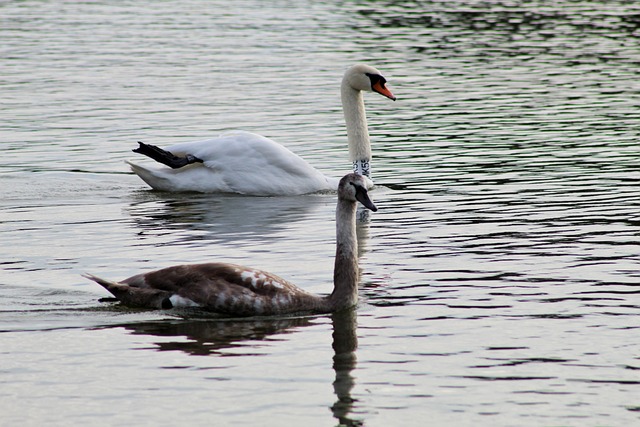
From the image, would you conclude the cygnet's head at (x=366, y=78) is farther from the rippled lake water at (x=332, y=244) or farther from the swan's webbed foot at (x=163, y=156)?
the swan's webbed foot at (x=163, y=156)

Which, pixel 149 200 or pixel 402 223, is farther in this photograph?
pixel 149 200

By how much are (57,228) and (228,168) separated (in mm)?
3235

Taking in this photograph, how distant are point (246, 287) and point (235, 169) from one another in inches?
280

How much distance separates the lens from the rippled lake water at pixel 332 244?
962cm

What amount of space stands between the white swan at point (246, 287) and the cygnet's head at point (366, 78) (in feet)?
25.7

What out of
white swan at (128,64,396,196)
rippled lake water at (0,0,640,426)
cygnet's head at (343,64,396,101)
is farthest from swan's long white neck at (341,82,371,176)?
rippled lake water at (0,0,640,426)

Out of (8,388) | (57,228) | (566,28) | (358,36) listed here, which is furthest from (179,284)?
(566,28)

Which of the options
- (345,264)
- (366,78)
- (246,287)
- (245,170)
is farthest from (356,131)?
(246,287)

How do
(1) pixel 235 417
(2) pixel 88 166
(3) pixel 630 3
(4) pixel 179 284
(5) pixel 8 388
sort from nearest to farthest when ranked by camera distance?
(1) pixel 235 417 < (5) pixel 8 388 < (4) pixel 179 284 < (2) pixel 88 166 < (3) pixel 630 3

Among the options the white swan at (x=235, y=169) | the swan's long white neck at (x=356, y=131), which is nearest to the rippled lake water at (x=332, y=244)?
the white swan at (x=235, y=169)

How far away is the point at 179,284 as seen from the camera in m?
11.9

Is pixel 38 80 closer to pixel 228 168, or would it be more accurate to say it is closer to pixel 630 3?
pixel 228 168

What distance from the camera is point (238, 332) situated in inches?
447

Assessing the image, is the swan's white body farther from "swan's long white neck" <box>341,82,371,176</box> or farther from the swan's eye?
the swan's eye
